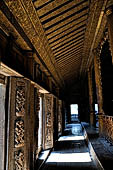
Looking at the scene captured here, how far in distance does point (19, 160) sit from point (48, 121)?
283 cm

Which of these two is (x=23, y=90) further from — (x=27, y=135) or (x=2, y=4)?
(x=2, y=4)

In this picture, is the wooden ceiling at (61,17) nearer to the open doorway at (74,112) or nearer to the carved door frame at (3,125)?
the carved door frame at (3,125)

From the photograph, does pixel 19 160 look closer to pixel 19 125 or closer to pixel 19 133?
pixel 19 133

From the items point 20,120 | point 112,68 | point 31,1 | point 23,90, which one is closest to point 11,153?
point 20,120

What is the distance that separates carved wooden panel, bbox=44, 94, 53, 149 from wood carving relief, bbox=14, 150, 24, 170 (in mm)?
2586

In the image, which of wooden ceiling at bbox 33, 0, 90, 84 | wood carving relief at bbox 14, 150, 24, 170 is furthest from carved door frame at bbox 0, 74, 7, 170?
wooden ceiling at bbox 33, 0, 90, 84

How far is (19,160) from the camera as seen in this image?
236 centimetres

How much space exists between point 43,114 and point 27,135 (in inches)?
99.3

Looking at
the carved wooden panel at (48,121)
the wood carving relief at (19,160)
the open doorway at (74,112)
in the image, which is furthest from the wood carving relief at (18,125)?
the open doorway at (74,112)

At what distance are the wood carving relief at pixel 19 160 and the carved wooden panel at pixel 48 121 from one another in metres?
2.59

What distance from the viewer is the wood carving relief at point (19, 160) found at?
91.1 inches

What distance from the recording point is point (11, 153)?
88.8 inches

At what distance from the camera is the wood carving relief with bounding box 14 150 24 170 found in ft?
7.59

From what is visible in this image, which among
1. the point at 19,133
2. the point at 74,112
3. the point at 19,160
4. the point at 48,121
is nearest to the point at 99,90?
the point at 48,121
